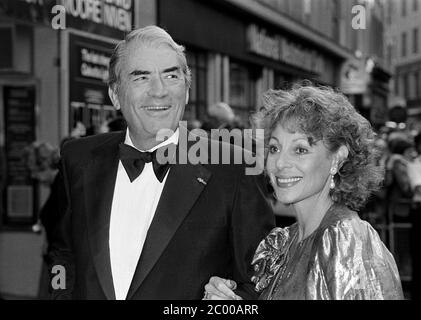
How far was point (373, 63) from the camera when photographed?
20.7 m

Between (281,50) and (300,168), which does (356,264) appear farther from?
→ (281,50)

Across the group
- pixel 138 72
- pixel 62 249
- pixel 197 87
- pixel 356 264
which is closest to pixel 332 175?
pixel 356 264

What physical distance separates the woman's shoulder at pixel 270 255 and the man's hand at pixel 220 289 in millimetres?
103

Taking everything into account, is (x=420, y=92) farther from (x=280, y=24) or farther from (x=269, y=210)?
(x=269, y=210)

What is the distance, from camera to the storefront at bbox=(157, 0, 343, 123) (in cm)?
1041

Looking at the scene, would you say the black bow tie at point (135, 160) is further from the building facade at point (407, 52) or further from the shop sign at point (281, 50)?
the building facade at point (407, 52)

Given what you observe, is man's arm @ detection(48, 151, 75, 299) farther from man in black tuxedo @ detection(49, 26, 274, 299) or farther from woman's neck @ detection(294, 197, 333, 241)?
woman's neck @ detection(294, 197, 333, 241)

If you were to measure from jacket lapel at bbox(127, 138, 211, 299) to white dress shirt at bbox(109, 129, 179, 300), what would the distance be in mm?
53

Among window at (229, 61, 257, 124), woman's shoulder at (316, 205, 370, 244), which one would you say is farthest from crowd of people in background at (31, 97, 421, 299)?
window at (229, 61, 257, 124)

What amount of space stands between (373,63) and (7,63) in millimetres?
15315

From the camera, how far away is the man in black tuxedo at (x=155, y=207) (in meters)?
2.45

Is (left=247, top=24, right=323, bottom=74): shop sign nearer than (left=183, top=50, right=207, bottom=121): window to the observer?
No

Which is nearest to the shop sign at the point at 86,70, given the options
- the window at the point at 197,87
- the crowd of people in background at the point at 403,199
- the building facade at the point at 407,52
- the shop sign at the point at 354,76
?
the crowd of people in background at the point at 403,199

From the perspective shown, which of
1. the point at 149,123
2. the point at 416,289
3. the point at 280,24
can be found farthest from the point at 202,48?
the point at 149,123
